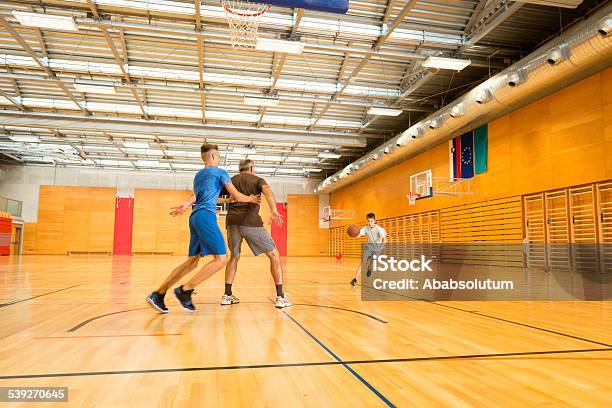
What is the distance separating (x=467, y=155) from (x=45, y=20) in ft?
42.0

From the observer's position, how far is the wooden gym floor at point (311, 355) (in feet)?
6.61

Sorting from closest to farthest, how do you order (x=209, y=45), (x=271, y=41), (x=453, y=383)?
(x=453, y=383)
(x=271, y=41)
(x=209, y=45)

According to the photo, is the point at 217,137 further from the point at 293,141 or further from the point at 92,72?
the point at 92,72

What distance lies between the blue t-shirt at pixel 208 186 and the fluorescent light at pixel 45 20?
8.13 m

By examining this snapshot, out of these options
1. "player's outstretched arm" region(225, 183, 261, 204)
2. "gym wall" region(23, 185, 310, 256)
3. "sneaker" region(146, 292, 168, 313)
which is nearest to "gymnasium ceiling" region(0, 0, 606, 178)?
"gym wall" region(23, 185, 310, 256)

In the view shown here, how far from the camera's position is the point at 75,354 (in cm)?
276

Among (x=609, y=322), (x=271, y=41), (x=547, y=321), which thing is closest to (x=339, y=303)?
(x=547, y=321)

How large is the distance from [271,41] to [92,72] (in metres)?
6.46

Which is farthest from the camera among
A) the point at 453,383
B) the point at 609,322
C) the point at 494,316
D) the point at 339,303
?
the point at 339,303

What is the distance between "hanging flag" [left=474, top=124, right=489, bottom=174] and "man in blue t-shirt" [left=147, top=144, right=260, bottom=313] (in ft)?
38.9

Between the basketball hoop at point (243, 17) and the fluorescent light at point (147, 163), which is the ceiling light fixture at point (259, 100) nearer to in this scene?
the basketball hoop at point (243, 17)

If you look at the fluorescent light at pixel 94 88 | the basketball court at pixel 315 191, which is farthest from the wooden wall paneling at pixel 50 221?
the fluorescent light at pixel 94 88

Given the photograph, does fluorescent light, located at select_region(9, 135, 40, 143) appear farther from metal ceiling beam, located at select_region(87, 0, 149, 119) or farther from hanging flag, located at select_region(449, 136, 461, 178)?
hanging flag, located at select_region(449, 136, 461, 178)

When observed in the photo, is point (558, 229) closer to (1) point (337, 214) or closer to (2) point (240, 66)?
(2) point (240, 66)
